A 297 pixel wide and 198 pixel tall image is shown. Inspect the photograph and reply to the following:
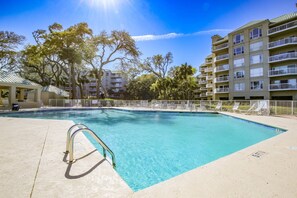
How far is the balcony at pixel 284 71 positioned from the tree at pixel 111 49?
20904 millimetres

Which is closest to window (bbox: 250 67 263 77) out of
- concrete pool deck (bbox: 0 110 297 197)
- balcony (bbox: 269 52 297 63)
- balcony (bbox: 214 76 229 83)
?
balcony (bbox: 269 52 297 63)

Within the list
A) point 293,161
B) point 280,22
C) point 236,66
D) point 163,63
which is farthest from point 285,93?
point 293,161

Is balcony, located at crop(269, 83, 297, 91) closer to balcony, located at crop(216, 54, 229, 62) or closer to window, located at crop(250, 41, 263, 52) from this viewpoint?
window, located at crop(250, 41, 263, 52)

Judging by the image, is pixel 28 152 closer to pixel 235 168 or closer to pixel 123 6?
pixel 235 168

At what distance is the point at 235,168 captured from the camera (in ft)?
9.71

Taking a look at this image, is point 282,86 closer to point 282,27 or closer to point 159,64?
point 282,27

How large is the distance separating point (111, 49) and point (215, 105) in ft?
61.3

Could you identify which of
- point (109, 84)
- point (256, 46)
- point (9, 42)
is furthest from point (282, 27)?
point (109, 84)

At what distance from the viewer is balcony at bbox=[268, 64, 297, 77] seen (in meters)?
23.4

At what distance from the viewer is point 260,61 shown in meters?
26.6

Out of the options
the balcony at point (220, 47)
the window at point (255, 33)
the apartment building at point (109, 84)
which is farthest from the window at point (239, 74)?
the apartment building at point (109, 84)

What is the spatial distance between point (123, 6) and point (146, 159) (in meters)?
12.6

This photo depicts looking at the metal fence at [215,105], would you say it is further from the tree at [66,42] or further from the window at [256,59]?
the window at [256,59]

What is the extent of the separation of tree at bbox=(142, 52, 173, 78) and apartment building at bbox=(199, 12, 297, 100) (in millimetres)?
9351
